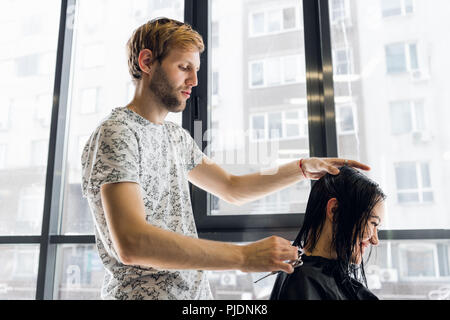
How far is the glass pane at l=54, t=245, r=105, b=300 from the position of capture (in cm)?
208

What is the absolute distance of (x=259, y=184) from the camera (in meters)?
1.61

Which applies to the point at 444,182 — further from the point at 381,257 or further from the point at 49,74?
the point at 49,74

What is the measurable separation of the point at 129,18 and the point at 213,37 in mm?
595

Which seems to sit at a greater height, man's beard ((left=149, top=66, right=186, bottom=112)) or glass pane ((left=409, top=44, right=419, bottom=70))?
glass pane ((left=409, top=44, right=419, bottom=70))

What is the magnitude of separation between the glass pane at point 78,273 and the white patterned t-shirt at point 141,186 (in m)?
0.82

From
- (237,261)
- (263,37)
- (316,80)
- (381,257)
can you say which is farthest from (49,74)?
(381,257)

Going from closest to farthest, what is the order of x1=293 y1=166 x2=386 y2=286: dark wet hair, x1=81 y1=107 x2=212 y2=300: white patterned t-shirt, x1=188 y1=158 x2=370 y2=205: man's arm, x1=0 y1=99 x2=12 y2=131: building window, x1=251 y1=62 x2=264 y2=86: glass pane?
x1=81 y1=107 x2=212 y2=300: white patterned t-shirt → x1=293 y1=166 x2=386 y2=286: dark wet hair → x1=188 y1=158 x2=370 y2=205: man's arm → x1=251 y1=62 x2=264 y2=86: glass pane → x1=0 y1=99 x2=12 y2=131: building window

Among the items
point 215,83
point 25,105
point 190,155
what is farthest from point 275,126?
point 25,105

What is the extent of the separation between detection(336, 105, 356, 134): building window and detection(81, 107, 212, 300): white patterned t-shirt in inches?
34.6

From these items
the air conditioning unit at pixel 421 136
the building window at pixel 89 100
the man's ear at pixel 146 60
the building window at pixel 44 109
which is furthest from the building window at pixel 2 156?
the air conditioning unit at pixel 421 136

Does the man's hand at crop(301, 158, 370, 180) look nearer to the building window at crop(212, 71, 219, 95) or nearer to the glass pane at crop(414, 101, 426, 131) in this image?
the glass pane at crop(414, 101, 426, 131)

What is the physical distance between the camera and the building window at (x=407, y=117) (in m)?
1.79

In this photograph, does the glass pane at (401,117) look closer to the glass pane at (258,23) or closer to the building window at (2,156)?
the glass pane at (258,23)

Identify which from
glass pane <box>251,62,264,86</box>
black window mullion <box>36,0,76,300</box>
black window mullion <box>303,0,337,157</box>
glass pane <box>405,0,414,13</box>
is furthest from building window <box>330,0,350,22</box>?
black window mullion <box>36,0,76,300</box>
